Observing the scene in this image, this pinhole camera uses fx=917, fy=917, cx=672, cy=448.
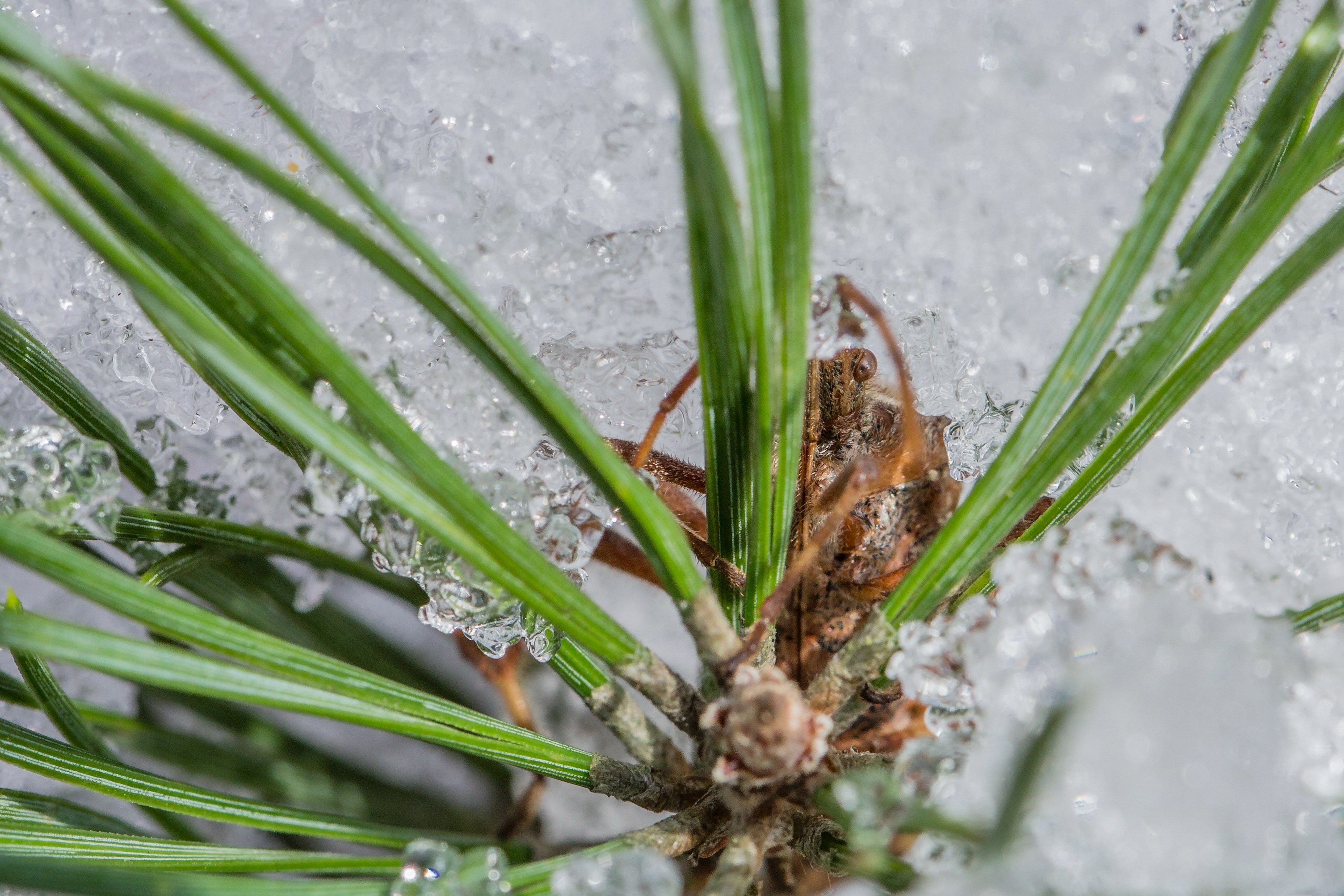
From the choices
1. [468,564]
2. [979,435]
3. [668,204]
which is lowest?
[468,564]

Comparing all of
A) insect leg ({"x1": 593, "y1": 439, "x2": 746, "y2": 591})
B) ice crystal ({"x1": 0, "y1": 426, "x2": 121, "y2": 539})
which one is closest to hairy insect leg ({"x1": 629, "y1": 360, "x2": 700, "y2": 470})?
insect leg ({"x1": 593, "y1": 439, "x2": 746, "y2": 591})

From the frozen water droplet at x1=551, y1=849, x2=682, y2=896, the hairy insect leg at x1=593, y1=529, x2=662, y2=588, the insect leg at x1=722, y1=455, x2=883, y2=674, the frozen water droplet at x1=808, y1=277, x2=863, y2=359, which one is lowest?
the frozen water droplet at x1=551, y1=849, x2=682, y2=896

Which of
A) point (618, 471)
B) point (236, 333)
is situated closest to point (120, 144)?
point (236, 333)

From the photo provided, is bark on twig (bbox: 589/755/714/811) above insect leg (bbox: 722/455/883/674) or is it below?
below

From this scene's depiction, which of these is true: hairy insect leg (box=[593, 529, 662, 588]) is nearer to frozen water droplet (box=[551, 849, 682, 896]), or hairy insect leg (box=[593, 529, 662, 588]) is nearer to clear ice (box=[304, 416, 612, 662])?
clear ice (box=[304, 416, 612, 662])

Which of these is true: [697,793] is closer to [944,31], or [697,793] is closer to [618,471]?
[618,471]

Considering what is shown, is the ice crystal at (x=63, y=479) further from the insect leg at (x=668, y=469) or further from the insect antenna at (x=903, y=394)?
the insect antenna at (x=903, y=394)

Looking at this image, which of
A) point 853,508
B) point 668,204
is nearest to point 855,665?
point 853,508

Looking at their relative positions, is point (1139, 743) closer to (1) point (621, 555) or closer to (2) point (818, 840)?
(2) point (818, 840)

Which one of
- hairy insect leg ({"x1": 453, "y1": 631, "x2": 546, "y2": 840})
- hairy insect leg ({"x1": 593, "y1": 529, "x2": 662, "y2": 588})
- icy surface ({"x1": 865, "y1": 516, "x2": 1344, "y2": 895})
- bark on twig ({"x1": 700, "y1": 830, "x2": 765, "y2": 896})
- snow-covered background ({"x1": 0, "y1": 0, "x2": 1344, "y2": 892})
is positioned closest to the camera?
icy surface ({"x1": 865, "y1": 516, "x2": 1344, "y2": 895})
